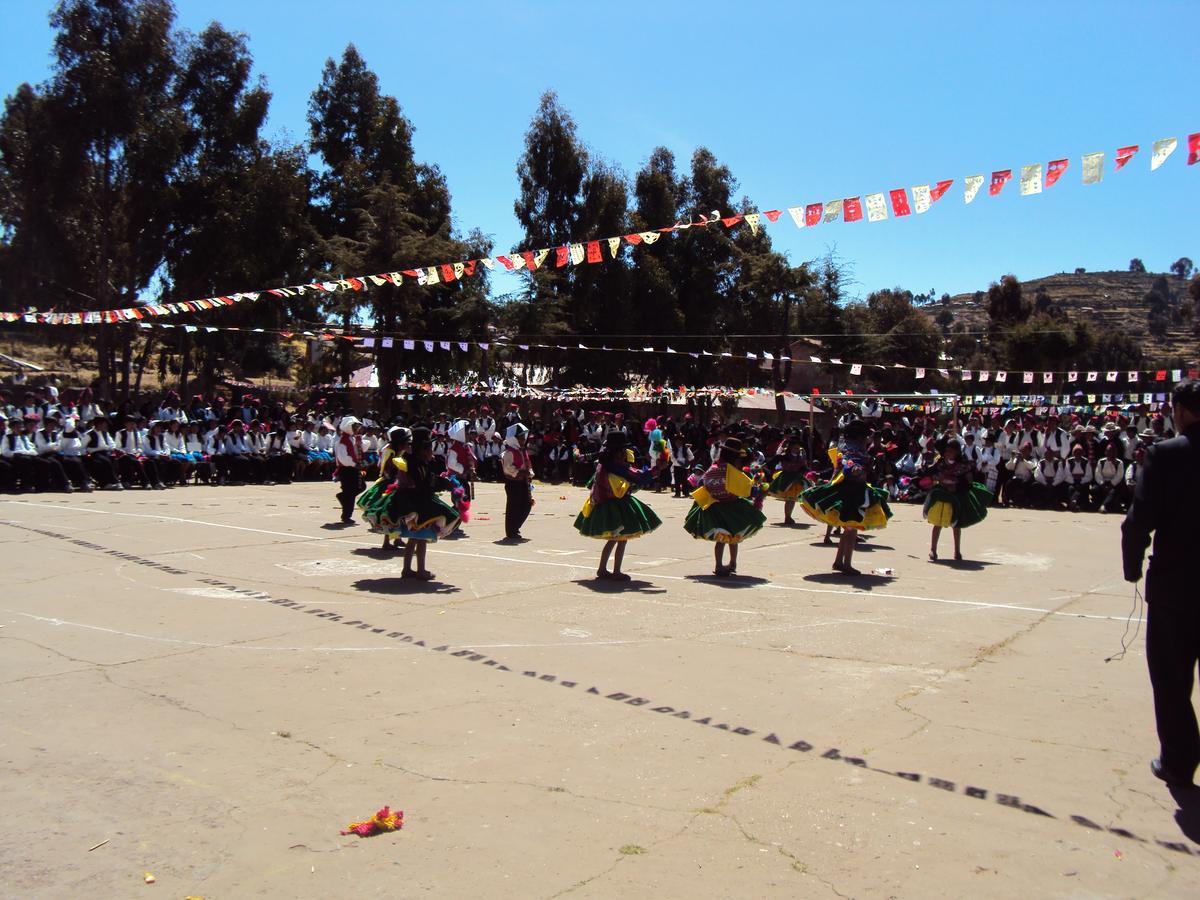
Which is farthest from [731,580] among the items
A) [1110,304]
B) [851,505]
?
[1110,304]

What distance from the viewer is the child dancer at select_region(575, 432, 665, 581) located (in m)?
11.1

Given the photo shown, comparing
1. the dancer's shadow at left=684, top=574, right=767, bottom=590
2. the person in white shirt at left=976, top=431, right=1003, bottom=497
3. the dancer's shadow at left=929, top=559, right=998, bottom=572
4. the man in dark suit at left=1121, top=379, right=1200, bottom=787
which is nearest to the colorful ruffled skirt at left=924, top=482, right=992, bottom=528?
the dancer's shadow at left=929, top=559, right=998, bottom=572

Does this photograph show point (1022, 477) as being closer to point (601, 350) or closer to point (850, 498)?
point (850, 498)

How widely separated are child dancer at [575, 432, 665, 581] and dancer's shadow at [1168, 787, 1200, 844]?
21.6ft

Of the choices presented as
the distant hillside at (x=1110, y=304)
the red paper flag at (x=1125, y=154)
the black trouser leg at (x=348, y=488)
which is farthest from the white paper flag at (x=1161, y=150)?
the distant hillside at (x=1110, y=304)

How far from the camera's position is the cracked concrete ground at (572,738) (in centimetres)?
417

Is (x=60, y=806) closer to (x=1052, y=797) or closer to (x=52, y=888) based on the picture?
(x=52, y=888)

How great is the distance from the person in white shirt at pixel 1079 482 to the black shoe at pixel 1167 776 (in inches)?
736

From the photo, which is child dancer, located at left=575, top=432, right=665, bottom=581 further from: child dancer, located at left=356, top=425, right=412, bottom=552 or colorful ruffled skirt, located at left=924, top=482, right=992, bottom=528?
colorful ruffled skirt, located at left=924, top=482, right=992, bottom=528

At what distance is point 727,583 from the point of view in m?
11.3

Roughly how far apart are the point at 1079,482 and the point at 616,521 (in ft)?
50.8

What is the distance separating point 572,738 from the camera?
227 inches

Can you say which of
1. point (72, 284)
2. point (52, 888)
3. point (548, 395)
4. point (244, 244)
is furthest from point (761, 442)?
point (72, 284)

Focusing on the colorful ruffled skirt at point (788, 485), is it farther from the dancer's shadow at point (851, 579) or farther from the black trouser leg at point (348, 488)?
the black trouser leg at point (348, 488)
